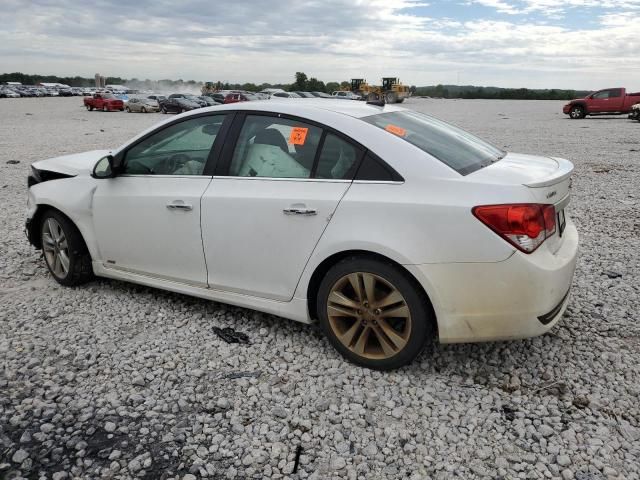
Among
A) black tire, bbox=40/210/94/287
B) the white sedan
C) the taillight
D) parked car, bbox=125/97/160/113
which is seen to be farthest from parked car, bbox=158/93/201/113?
the taillight

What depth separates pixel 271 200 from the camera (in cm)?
334

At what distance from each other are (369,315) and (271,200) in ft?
3.13

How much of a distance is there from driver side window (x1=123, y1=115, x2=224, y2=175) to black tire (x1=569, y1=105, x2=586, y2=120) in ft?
94.5

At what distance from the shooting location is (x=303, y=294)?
336 centimetres

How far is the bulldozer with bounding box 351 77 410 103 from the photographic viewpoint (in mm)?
50438

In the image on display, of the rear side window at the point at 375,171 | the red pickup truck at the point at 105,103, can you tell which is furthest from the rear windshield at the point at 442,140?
the red pickup truck at the point at 105,103

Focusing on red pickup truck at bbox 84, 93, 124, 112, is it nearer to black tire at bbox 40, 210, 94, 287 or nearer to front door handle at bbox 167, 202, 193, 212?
black tire at bbox 40, 210, 94, 287

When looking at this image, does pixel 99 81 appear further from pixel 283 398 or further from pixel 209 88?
pixel 283 398

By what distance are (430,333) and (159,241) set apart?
6.92 ft

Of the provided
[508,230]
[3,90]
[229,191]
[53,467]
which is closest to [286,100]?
[229,191]

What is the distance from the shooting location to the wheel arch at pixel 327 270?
2.99 meters

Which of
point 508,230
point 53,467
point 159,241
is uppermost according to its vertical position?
point 508,230

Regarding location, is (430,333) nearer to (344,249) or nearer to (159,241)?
(344,249)

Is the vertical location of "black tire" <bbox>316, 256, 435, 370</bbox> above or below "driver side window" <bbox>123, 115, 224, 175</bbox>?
below
